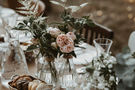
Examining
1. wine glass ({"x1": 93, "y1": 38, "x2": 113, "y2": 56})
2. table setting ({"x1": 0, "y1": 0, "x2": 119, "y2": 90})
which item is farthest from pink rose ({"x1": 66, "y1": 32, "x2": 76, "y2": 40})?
wine glass ({"x1": 93, "y1": 38, "x2": 113, "y2": 56})

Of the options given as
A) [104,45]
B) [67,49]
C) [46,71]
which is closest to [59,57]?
[67,49]

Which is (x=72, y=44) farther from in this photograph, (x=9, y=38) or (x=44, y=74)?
(x=9, y=38)

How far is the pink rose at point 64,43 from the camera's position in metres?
1.12

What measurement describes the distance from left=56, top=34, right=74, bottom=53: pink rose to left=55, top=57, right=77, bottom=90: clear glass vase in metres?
0.15

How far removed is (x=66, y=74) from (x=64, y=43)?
0.73ft

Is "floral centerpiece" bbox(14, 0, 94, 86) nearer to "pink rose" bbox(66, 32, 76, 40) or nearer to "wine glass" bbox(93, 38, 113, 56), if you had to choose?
"pink rose" bbox(66, 32, 76, 40)

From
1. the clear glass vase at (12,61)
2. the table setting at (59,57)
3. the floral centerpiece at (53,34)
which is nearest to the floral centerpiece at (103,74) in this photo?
the table setting at (59,57)

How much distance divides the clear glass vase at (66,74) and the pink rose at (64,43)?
0.15 m

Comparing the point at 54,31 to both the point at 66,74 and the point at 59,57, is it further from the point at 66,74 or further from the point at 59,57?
the point at 66,74

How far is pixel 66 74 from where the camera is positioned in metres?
1.29

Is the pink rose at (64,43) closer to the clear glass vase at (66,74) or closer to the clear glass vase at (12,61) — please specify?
the clear glass vase at (66,74)

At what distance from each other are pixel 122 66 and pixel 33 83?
0.49 m

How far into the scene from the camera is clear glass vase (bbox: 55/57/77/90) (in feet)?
4.19

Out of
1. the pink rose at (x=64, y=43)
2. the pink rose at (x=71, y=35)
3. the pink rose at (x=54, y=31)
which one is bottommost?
the pink rose at (x=64, y=43)
